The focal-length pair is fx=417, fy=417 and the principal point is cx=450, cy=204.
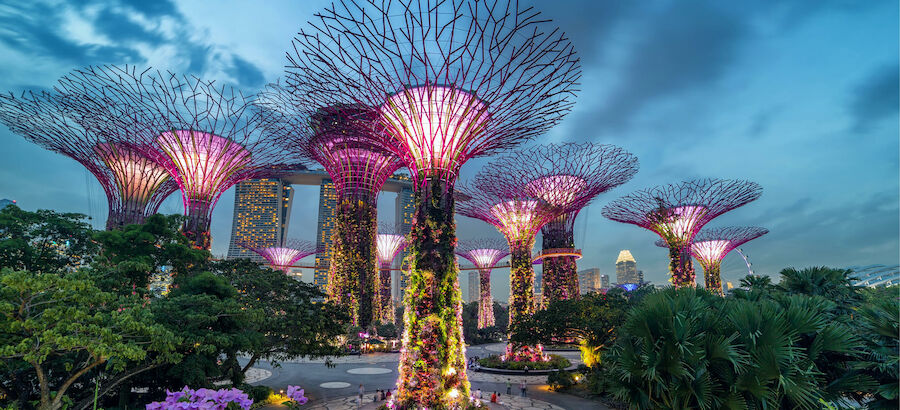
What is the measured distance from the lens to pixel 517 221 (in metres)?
29.2

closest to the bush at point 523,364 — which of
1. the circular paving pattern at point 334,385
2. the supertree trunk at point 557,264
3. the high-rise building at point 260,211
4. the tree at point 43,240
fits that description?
the circular paving pattern at point 334,385

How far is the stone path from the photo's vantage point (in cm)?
1681

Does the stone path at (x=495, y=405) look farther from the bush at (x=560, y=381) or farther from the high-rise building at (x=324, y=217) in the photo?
the high-rise building at (x=324, y=217)

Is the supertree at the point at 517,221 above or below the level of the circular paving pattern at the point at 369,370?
above

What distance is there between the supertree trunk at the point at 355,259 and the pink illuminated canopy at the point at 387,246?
21693mm

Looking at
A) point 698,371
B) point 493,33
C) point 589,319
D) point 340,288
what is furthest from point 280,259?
point 698,371

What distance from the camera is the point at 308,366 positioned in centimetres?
2875

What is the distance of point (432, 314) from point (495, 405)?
627cm

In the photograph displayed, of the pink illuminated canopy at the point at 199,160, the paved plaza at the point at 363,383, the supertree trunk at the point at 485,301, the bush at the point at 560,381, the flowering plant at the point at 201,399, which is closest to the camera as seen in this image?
the flowering plant at the point at 201,399

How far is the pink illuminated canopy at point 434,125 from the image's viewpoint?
589 inches

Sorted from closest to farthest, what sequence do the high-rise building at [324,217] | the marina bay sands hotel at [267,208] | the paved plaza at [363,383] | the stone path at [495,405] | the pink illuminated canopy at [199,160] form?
the stone path at [495,405] < the paved plaza at [363,383] < the pink illuminated canopy at [199,160] < the marina bay sands hotel at [267,208] < the high-rise building at [324,217]

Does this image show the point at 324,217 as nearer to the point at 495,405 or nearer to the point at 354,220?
the point at 354,220

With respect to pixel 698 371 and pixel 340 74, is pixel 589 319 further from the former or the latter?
pixel 340 74

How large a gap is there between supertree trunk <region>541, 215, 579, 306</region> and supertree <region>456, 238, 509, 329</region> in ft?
53.4
